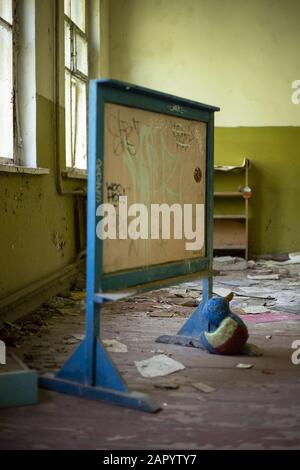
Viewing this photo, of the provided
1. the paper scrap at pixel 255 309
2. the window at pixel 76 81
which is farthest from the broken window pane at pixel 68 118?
the paper scrap at pixel 255 309

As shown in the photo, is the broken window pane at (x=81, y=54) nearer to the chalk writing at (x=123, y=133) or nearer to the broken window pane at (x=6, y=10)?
the broken window pane at (x=6, y=10)

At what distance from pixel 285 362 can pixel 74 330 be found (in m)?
1.39

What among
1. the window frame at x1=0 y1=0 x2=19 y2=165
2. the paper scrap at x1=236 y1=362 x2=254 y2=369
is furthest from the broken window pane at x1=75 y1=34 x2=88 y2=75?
the paper scrap at x1=236 y1=362 x2=254 y2=369

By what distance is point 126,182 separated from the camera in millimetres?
2695

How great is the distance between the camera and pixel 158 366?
9.76 feet

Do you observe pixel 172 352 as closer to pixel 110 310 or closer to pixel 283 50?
pixel 110 310

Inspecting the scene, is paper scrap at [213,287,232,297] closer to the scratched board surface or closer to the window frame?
the scratched board surface

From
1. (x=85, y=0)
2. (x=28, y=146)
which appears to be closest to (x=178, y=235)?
(x=28, y=146)

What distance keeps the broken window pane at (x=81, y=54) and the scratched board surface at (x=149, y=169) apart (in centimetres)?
327

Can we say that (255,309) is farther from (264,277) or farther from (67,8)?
(67,8)

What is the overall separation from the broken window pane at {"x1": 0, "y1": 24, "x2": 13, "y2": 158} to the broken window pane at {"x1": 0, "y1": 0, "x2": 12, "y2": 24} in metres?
0.09

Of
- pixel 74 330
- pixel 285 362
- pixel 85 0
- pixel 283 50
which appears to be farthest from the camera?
pixel 283 50

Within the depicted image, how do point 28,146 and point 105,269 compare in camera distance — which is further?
point 28,146

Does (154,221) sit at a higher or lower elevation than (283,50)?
lower
